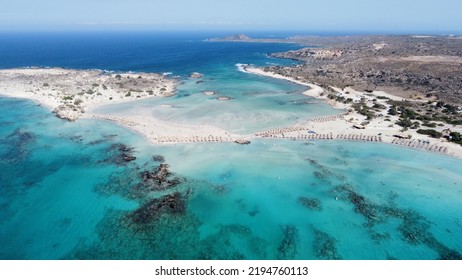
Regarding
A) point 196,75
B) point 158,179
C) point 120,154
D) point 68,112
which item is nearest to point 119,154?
point 120,154

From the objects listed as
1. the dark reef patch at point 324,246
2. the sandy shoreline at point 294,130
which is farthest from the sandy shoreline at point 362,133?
the dark reef patch at point 324,246

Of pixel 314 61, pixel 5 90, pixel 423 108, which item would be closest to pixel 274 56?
pixel 314 61

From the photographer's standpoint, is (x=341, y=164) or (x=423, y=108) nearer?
(x=341, y=164)

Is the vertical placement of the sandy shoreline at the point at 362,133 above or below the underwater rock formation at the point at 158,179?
above

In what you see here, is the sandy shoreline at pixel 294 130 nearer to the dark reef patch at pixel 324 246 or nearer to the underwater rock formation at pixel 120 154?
the underwater rock formation at pixel 120 154

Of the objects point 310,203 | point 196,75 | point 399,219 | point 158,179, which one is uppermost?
point 196,75

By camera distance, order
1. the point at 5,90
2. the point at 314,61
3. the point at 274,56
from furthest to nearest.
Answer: the point at 274,56
the point at 314,61
the point at 5,90

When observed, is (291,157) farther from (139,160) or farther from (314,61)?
(314,61)

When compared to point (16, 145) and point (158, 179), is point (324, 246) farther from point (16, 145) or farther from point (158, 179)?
point (16, 145)
